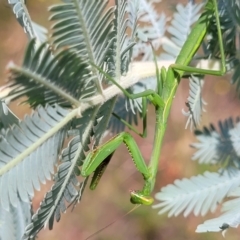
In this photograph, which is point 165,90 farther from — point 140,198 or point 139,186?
point 139,186

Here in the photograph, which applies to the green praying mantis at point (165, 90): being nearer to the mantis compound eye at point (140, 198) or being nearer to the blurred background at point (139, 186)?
the mantis compound eye at point (140, 198)

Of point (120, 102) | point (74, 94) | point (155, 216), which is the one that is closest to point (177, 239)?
point (155, 216)

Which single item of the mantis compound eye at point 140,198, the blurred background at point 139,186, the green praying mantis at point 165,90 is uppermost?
the green praying mantis at point 165,90

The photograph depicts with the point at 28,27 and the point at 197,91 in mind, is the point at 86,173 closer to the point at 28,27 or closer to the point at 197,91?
the point at 28,27

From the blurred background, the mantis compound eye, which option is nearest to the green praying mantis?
the mantis compound eye

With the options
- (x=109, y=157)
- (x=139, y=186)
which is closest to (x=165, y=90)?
(x=109, y=157)

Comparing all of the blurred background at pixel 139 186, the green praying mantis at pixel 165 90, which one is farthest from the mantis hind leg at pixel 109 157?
the blurred background at pixel 139 186

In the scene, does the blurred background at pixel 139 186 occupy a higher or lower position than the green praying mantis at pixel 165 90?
lower

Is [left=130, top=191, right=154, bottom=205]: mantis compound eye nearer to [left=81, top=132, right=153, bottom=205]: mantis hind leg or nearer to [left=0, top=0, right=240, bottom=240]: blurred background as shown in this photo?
[left=81, top=132, right=153, bottom=205]: mantis hind leg
